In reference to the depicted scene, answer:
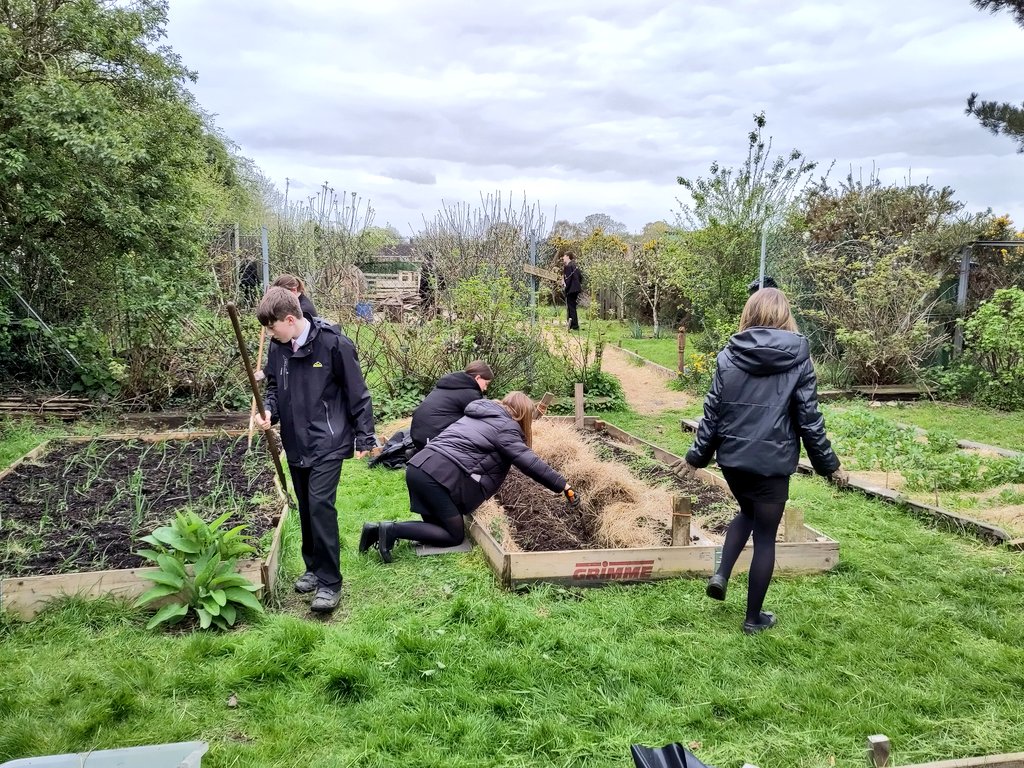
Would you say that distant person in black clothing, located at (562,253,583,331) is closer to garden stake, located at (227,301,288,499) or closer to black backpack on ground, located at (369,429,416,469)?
black backpack on ground, located at (369,429,416,469)

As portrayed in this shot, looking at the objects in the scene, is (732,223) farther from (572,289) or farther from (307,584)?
(307,584)

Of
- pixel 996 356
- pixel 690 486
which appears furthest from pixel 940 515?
pixel 996 356

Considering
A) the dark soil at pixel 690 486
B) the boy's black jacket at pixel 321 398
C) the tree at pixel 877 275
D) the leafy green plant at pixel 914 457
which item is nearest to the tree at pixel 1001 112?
the tree at pixel 877 275

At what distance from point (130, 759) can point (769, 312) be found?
3071 mm

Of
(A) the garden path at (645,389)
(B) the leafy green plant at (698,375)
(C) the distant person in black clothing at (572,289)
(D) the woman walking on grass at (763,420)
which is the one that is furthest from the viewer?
(C) the distant person in black clothing at (572,289)

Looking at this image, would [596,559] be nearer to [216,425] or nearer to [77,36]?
[216,425]

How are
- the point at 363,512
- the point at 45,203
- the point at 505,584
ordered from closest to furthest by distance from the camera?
1. the point at 505,584
2. the point at 363,512
3. the point at 45,203

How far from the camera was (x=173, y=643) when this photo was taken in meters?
3.30

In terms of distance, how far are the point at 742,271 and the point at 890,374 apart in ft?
8.81

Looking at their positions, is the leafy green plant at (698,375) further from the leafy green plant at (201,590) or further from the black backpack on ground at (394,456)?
the leafy green plant at (201,590)

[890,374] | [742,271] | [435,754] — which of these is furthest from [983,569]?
[742,271]

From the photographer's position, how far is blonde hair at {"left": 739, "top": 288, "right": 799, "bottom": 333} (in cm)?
341

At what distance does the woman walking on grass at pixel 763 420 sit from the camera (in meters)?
3.31

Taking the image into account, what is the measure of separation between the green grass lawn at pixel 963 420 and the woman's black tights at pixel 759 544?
17.2ft
